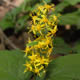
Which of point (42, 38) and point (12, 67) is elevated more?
point (42, 38)

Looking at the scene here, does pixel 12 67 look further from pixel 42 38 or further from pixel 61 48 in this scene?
pixel 61 48

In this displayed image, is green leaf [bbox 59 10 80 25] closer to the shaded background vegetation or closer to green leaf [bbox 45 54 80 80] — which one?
the shaded background vegetation

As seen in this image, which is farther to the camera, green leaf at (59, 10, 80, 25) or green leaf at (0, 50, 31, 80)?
green leaf at (59, 10, 80, 25)

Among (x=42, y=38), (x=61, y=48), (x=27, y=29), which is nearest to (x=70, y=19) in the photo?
(x=61, y=48)

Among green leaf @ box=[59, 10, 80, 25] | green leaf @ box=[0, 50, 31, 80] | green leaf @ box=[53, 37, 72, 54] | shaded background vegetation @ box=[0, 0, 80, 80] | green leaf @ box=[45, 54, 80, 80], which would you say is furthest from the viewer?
shaded background vegetation @ box=[0, 0, 80, 80]

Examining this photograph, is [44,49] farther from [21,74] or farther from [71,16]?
[71,16]

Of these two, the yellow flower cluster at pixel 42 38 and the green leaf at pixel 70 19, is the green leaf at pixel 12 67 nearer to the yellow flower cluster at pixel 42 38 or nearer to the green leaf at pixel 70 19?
the yellow flower cluster at pixel 42 38

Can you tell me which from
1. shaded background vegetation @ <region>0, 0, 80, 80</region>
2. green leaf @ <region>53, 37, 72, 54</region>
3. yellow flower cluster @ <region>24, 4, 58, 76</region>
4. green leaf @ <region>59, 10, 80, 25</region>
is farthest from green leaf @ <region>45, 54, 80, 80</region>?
green leaf @ <region>59, 10, 80, 25</region>

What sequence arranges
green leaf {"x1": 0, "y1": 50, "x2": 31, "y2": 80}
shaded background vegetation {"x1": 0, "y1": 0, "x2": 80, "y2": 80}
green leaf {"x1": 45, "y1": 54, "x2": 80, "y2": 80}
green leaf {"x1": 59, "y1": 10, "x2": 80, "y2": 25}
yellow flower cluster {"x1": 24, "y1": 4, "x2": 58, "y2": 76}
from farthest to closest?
shaded background vegetation {"x1": 0, "y1": 0, "x2": 80, "y2": 80} < green leaf {"x1": 59, "y1": 10, "x2": 80, "y2": 25} < green leaf {"x1": 0, "y1": 50, "x2": 31, "y2": 80} < green leaf {"x1": 45, "y1": 54, "x2": 80, "y2": 80} < yellow flower cluster {"x1": 24, "y1": 4, "x2": 58, "y2": 76}
